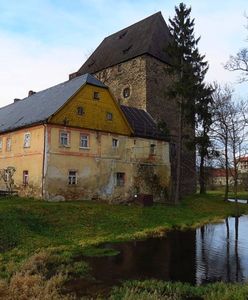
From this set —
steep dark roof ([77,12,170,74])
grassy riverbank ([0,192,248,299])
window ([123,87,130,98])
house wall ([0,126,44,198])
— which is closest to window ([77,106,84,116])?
house wall ([0,126,44,198])

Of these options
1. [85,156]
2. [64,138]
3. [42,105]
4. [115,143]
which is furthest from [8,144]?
[115,143]

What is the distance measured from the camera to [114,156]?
27.4 metres

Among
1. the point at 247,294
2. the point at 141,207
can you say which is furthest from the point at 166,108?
the point at 247,294

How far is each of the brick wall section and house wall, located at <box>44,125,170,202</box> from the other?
4.47 meters

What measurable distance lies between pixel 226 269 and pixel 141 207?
12235 mm

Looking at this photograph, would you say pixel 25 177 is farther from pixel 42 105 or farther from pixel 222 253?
pixel 222 253

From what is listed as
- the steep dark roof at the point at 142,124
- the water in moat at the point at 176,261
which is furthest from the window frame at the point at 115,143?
the water in moat at the point at 176,261

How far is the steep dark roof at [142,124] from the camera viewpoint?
29922mm

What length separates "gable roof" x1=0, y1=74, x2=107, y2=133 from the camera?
2488cm

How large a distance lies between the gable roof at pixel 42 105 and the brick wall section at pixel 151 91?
27.7 ft

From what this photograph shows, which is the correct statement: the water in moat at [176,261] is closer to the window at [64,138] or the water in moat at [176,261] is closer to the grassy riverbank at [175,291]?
the grassy riverbank at [175,291]

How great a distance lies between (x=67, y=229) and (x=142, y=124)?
15793 millimetres

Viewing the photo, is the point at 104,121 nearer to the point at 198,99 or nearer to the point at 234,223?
the point at 198,99

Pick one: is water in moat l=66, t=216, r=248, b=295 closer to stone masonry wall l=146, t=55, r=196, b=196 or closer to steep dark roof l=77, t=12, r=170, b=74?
stone masonry wall l=146, t=55, r=196, b=196
